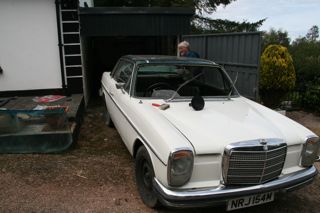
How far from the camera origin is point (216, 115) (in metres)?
3.75

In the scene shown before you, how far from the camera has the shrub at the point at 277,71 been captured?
7.08 metres

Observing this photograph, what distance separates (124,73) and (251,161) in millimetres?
2892

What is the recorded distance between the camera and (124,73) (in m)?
5.29

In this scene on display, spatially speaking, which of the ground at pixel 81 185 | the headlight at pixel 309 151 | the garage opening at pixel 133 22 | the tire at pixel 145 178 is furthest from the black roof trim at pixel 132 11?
the headlight at pixel 309 151

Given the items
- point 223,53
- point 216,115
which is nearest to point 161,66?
point 216,115

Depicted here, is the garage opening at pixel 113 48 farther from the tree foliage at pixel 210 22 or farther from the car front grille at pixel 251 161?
the car front grille at pixel 251 161

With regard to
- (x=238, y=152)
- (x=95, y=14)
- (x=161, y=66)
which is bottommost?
(x=238, y=152)

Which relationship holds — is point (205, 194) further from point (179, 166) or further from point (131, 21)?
point (131, 21)

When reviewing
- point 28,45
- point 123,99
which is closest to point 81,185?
point 123,99

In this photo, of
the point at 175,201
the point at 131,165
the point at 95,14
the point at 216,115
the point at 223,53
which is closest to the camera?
the point at 175,201

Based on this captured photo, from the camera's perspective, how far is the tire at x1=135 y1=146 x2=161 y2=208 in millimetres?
3393

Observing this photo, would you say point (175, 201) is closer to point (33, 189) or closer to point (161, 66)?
point (33, 189)

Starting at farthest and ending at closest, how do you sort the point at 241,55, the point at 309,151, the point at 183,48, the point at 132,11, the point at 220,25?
1. the point at 220,25
2. the point at 132,11
3. the point at 183,48
4. the point at 241,55
5. the point at 309,151

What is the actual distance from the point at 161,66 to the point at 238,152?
7.19 ft
